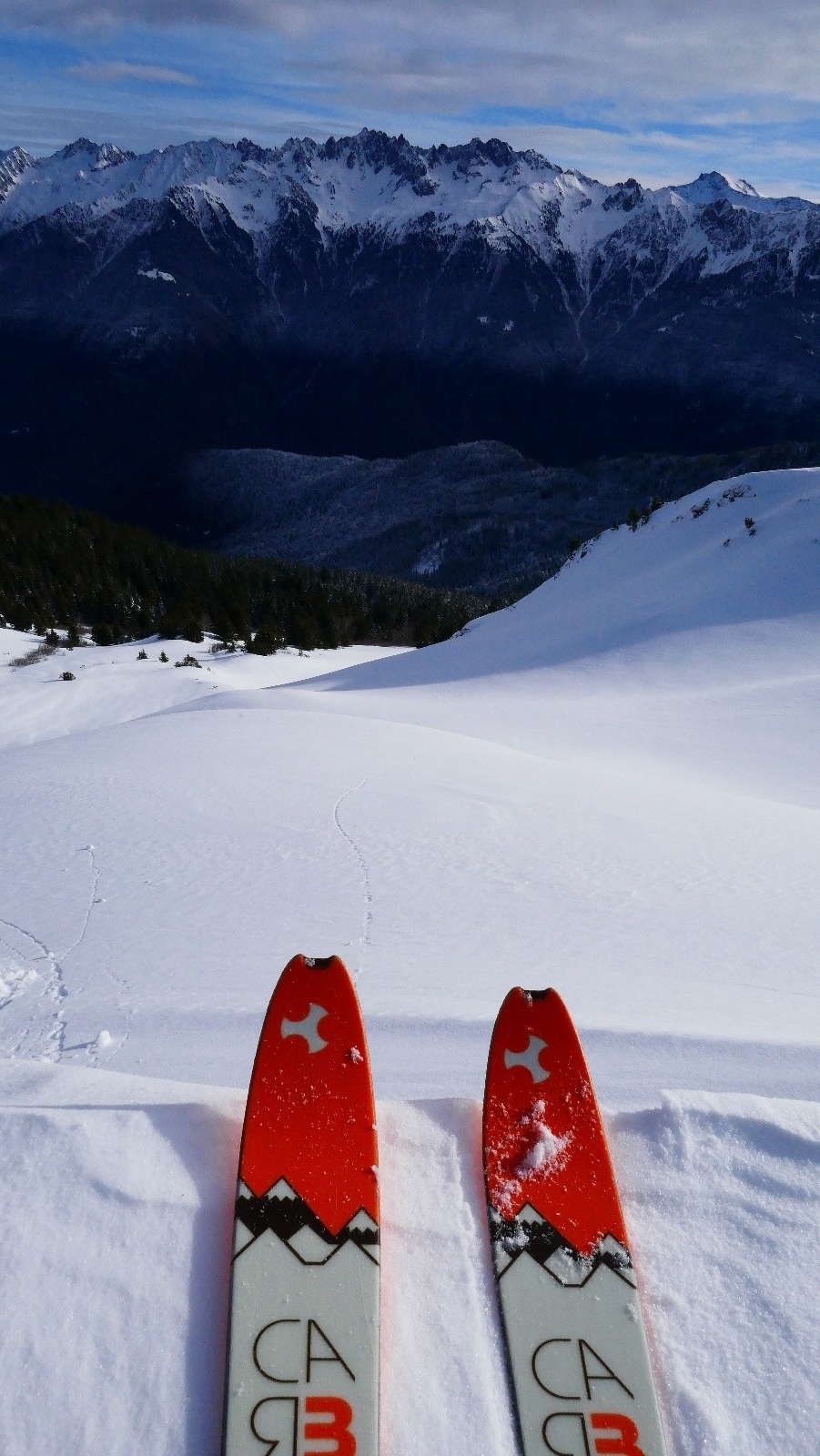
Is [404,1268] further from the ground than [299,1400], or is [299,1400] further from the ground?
[404,1268]

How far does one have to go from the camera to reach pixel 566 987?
5.07m

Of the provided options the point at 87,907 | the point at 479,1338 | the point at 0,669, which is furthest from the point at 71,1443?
the point at 0,669

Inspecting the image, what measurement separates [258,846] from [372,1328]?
4.71 meters

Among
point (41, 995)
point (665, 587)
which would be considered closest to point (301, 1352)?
point (41, 995)

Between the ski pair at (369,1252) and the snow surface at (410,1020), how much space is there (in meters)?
0.09

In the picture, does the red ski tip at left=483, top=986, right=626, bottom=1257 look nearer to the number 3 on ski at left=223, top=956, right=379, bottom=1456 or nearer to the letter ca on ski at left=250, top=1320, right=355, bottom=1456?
the number 3 on ski at left=223, top=956, right=379, bottom=1456

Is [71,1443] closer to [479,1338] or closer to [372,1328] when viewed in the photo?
[372,1328]

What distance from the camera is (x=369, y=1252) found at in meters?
3.07

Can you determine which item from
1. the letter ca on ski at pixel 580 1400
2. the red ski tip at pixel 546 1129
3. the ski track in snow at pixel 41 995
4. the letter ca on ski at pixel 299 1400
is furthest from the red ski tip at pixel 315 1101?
the ski track in snow at pixel 41 995

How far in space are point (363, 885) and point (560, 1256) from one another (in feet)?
11.8

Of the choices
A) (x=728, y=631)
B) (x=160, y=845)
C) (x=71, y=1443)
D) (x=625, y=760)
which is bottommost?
(x=71, y=1443)

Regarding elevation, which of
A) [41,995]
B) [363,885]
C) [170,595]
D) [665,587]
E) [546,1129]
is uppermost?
[170,595]

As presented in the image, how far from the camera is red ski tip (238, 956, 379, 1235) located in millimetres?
3270

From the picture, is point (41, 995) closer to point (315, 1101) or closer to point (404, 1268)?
point (315, 1101)
